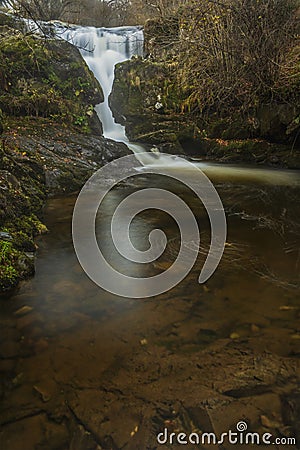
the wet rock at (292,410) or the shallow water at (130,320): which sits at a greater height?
the wet rock at (292,410)

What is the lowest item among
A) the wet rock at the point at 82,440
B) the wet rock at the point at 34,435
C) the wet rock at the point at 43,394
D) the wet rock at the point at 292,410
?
the wet rock at the point at 43,394

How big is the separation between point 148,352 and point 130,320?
15.0 inches

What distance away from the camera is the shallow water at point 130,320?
2.04m

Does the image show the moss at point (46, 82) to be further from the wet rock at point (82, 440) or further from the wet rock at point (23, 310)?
the wet rock at point (82, 440)

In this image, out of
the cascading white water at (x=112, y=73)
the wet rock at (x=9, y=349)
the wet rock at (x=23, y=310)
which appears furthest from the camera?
the cascading white water at (x=112, y=73)

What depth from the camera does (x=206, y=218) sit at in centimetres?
505

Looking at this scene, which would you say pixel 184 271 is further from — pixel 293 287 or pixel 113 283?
pixel 293 287

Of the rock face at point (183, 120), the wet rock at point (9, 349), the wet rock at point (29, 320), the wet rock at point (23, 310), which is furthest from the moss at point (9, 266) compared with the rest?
the rock face at point (183, 120)

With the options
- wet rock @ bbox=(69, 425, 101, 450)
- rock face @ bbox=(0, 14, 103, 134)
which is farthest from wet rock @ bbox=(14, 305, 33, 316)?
rock face @ bbox=(0, 14, 103, 134)

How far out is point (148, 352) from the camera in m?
2.24

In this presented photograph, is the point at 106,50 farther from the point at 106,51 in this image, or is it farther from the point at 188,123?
the point at 188,123

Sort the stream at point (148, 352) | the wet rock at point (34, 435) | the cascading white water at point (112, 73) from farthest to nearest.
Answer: the cascading white water at point (112, 73), the stream at point (148, 352), the wet rock at point (34, 435)

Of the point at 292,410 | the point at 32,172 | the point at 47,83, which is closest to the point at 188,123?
the point at 47,83

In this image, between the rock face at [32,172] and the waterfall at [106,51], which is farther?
the waterfall at [106,51]
